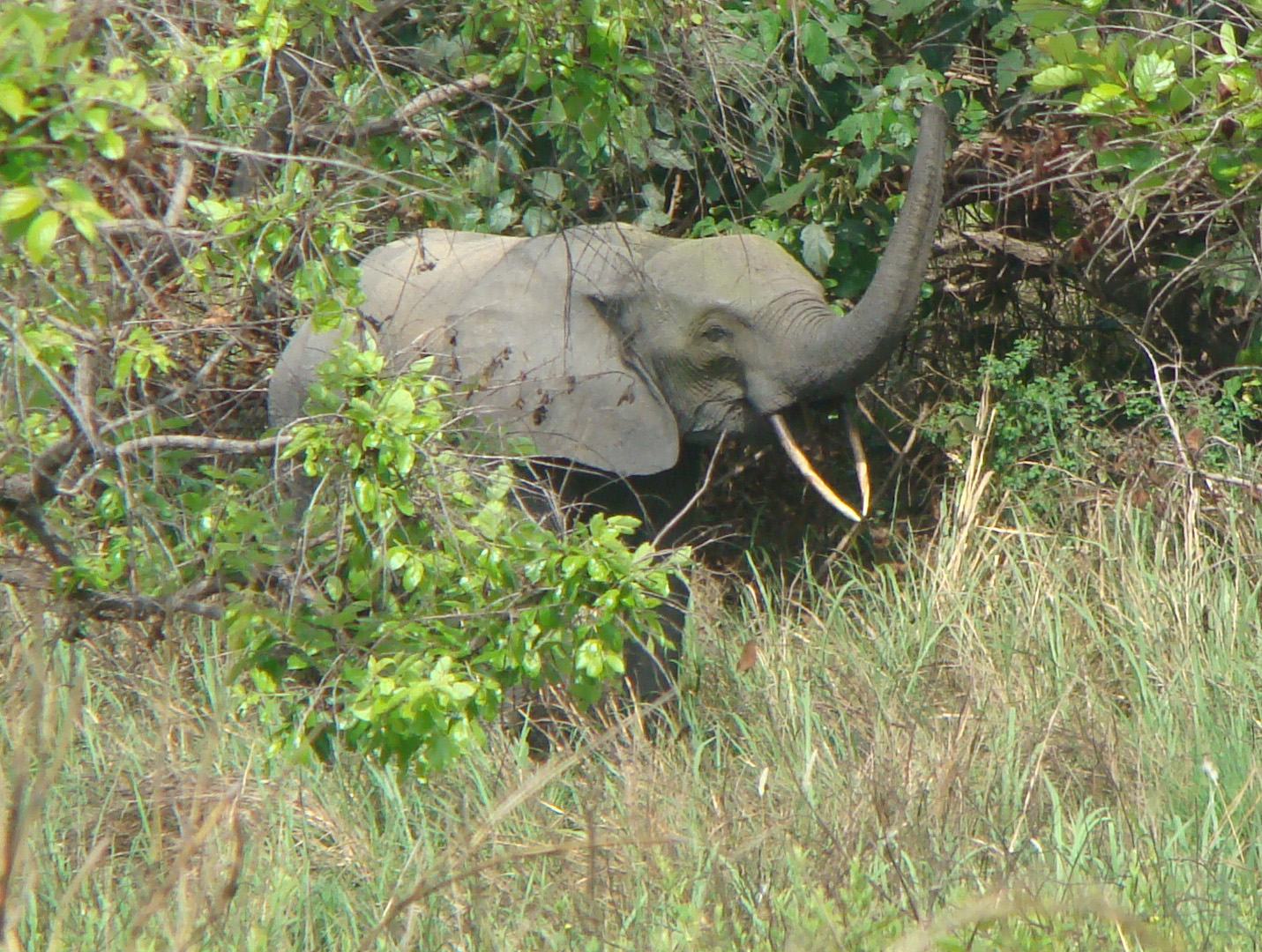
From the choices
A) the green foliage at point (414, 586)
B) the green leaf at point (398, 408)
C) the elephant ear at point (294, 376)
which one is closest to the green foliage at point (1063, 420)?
the elephant ear at point (294, 376)

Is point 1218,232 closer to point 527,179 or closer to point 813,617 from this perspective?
point 813,617

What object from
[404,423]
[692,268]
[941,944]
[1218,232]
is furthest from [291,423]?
[1218,232]

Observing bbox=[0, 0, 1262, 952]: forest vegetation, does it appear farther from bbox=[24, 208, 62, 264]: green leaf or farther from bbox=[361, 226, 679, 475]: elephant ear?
bbox=[361, 226, 679, 475]: elephant ear

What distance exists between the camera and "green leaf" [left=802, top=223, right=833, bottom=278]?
5297 millimetres

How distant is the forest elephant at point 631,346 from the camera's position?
4.49 m

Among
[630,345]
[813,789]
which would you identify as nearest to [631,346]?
[630,345]

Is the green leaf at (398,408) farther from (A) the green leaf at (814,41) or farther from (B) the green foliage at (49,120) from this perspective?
(A) the green leaf at (814,41)

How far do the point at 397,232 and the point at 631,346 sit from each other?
2.76 feet

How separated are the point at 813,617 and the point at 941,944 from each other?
279 centimetres

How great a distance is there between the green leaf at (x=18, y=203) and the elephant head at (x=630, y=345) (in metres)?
2.20

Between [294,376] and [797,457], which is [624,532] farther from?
[294,376]

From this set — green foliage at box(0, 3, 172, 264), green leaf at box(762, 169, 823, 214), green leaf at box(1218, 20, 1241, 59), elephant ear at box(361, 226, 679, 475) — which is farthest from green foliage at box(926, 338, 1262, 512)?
green foliage at box(0, 3, 172, 264)

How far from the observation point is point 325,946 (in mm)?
3426

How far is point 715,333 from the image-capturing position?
4.60m
